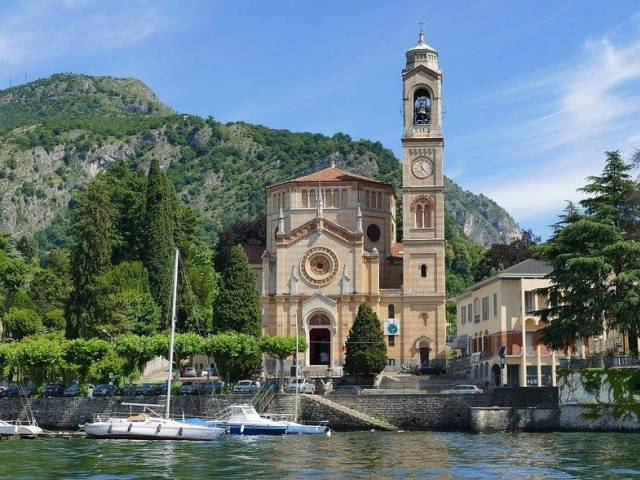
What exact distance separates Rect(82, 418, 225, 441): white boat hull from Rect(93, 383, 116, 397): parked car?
11601 millimetres

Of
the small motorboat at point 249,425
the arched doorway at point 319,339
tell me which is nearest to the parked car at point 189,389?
the small motorboat at point 249,425

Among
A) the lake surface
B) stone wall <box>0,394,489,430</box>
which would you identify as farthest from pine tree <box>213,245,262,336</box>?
the lake surface

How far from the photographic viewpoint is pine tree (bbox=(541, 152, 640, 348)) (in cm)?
6206

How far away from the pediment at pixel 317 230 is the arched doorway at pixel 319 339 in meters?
6.45

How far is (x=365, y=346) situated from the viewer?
3216 inches

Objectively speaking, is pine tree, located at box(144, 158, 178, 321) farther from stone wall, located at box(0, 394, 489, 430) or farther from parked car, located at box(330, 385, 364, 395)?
parked car, located at box(330, 385, 364, 395)

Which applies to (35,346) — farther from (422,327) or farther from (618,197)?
(618,197)

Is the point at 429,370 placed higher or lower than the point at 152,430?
higher

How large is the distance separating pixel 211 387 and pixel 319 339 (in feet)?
70.9

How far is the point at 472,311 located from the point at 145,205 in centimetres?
2947

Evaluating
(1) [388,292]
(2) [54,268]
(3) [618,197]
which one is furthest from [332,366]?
(2) [54,268]

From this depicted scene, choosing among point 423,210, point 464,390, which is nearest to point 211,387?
point 464,390

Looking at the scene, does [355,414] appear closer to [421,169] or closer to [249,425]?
[249,425]

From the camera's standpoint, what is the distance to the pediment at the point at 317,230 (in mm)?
91250
